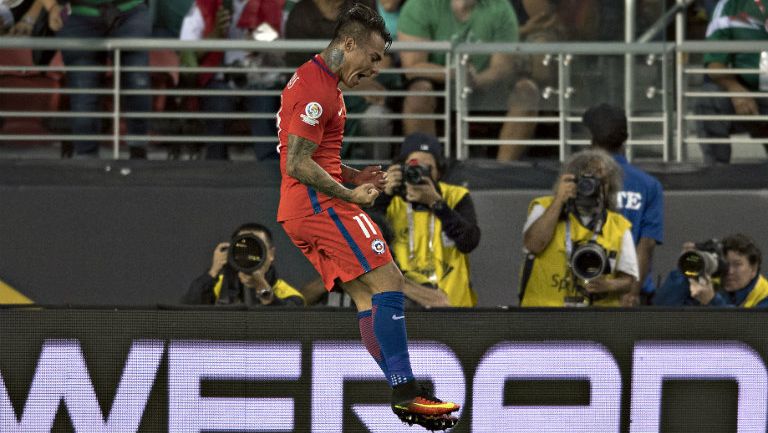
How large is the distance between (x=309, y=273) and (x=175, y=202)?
1.10 m

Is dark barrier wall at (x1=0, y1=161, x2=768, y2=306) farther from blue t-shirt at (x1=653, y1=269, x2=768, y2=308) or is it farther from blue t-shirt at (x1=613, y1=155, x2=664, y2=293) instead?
blue t-shirt at (x1=653, y1=269, x2=768, y2=308)

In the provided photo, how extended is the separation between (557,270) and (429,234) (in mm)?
805

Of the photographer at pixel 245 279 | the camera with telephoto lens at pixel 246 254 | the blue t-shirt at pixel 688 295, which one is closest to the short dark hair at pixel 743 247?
the blue t-shirt at pixel 688 295

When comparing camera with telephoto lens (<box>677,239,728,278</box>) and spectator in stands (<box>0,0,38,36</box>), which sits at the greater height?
spectator in stands (<box>0,0,38,36</box>)

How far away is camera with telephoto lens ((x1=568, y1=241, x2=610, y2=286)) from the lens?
8781mm

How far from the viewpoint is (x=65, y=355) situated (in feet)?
25.6

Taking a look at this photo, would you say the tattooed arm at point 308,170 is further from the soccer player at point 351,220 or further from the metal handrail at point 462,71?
the metal handrail at point 462,71

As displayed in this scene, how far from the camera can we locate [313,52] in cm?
1091

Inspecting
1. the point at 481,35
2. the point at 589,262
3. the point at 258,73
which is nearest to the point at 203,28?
the point at 258,73

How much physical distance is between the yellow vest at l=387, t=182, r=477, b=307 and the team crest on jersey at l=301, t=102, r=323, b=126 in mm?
2506

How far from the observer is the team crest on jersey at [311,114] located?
22.1 feet

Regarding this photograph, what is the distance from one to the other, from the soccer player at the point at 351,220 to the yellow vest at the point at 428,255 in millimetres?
2095

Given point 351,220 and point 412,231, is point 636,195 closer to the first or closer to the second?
point 412,231

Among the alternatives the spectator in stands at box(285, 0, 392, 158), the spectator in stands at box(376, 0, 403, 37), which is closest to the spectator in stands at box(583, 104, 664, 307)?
the spectator in stands at box(285, 0, 392, 158)
